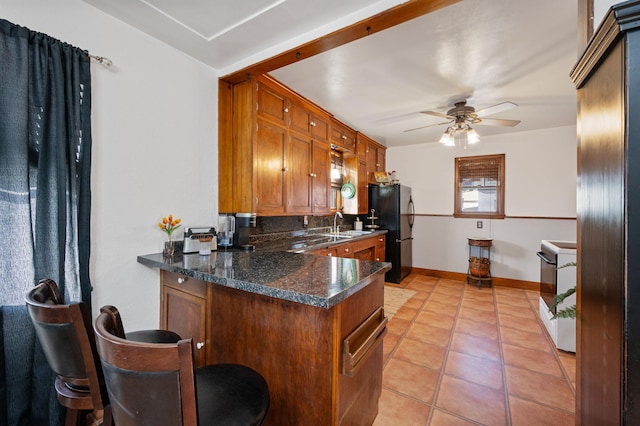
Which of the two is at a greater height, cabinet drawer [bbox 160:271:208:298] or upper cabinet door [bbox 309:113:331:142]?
upper cabinet door [bbox 309:113:331:142]

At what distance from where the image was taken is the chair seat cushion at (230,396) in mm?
903

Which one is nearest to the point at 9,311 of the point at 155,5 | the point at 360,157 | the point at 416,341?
the point at 155,5

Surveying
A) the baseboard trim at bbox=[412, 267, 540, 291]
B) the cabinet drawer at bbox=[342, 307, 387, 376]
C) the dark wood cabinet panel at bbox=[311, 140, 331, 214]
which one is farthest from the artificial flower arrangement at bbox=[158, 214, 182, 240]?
the baseboard trim at bbox=[412, 267, 540, 291]

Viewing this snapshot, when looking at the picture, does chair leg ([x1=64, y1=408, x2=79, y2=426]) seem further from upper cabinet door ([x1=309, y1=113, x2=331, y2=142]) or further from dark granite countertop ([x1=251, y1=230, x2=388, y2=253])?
upper cabinet door ([x1=309, y1=113, x2=331, y2=142])

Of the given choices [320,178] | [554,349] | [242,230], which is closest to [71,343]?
[242,230]

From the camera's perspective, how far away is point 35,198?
141cm

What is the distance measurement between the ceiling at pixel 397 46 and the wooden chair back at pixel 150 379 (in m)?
1.87

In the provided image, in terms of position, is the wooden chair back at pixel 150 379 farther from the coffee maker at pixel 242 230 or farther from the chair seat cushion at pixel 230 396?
the coffee maker at pixel 242 230

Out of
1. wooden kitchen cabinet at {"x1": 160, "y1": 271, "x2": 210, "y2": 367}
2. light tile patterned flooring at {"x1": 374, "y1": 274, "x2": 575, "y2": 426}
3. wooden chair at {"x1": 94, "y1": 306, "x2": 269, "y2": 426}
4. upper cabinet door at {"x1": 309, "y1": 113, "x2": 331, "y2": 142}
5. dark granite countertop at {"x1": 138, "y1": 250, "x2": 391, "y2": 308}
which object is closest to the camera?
wooden chair at {"x1": 94, "y1": 306, "x2": 269, "y2": 426}

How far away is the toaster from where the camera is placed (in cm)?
202

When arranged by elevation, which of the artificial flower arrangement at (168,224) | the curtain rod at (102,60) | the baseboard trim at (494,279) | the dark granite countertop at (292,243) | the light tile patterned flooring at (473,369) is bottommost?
the light tile patterned flooring at (473,369)

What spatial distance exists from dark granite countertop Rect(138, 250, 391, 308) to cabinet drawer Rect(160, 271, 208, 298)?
0.38 feet

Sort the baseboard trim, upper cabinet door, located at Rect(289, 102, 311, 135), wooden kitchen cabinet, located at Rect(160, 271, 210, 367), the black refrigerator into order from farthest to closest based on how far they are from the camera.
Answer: the black refrigerator, the baseboard trim, upper cabinet door, located at Rect(289, 102, 311, 135), wooden kitchen cabinet, located at Rect(160, 271, 210, 367)

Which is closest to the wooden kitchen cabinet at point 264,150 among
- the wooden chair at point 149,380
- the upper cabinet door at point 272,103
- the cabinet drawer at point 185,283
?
the upper cabinet door at point 272,103
